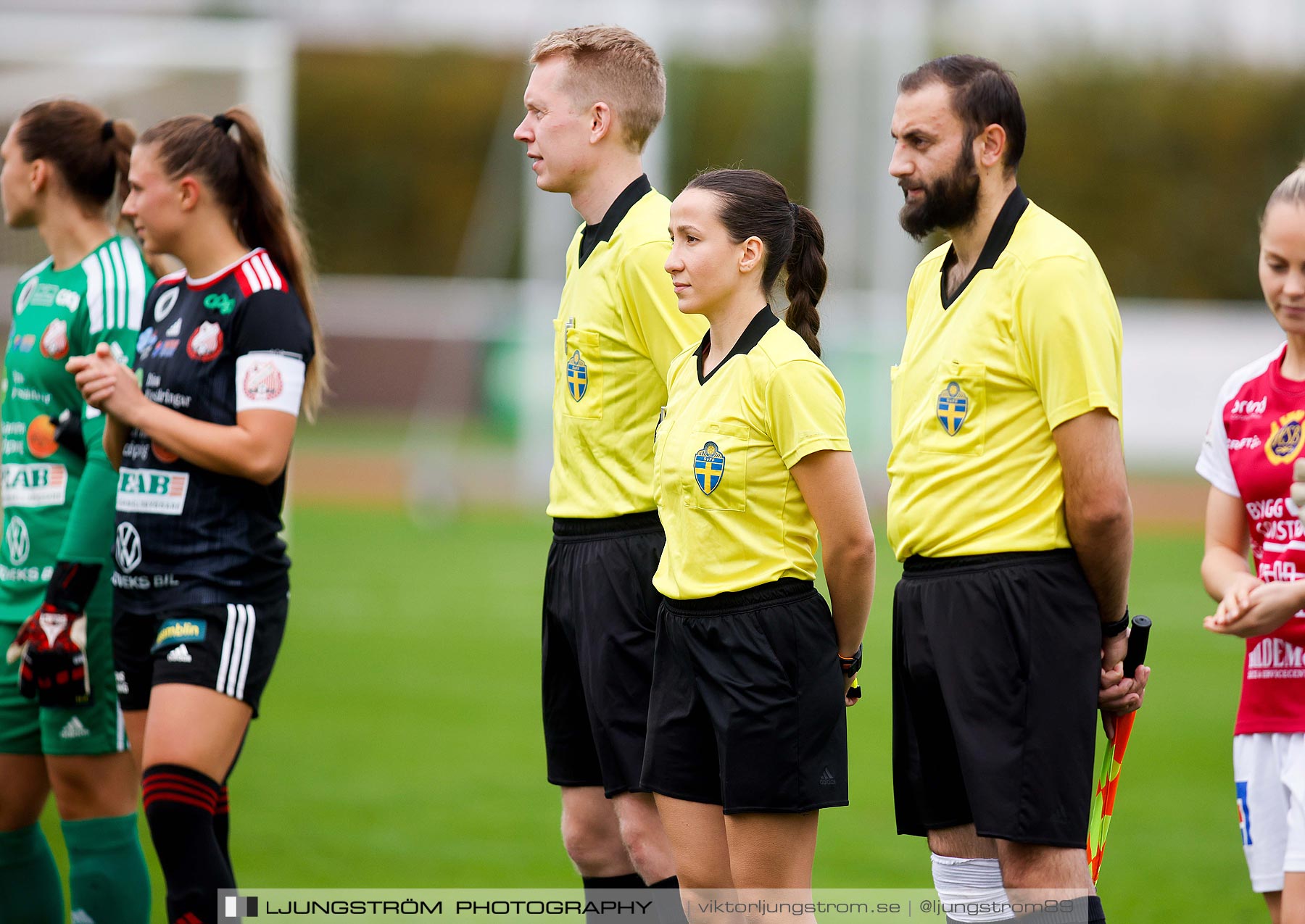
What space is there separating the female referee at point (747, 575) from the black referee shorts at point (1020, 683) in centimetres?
23

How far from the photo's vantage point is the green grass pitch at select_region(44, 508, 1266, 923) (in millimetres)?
5828

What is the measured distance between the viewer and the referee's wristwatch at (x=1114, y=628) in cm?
320

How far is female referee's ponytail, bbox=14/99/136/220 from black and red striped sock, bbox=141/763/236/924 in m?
1.80

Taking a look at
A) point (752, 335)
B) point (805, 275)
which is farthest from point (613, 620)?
point (805, 275)

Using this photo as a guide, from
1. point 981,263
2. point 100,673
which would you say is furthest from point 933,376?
point 100,673

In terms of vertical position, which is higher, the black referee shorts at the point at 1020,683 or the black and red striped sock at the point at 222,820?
the black referee shorts at the point at 1020,683

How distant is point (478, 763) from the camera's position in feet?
25.6

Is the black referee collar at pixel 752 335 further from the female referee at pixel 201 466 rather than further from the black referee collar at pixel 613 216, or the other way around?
the female referee at pixel 201 466

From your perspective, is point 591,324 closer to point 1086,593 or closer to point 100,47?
point 1086,593

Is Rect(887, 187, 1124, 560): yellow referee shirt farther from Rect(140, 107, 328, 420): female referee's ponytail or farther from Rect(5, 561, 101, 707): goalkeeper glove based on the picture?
Rect(5, 561, 101, 707): goalkeeper glove

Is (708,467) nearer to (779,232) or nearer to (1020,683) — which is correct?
(779,232)

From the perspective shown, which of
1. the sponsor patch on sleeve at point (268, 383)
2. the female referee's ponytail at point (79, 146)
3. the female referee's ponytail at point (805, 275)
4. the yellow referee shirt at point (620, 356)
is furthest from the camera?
the female referee's ponytail at point (79, 146)

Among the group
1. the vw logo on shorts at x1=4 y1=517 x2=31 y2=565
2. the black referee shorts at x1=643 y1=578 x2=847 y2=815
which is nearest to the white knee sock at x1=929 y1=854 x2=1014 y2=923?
the black referee shorts at x1=643 y1=578 x2=847 y2=815

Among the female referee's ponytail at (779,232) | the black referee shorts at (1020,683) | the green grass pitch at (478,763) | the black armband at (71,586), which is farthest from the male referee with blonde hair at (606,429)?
the green grass pitch at (478,763)
